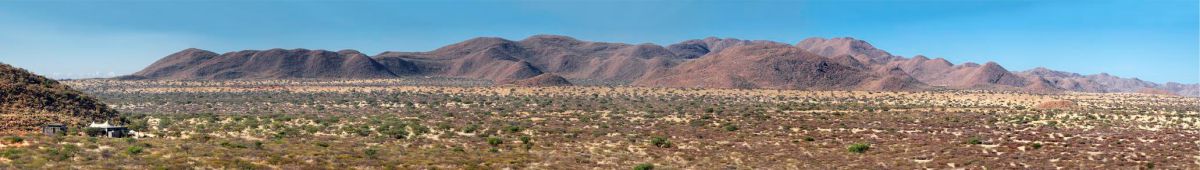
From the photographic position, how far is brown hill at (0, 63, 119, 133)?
35281 mm

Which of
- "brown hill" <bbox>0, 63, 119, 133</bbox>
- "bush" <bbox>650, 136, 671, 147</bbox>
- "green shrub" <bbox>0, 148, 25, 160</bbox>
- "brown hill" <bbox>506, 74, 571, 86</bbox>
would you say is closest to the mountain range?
"brown hill" <bbox>506, 74, 571, 86</bbox>

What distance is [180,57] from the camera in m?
177

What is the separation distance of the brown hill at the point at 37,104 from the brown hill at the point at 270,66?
349ft

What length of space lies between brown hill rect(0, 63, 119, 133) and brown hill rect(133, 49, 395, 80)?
10629cm

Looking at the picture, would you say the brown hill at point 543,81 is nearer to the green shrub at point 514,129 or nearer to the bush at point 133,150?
the green shrub at point 514,129

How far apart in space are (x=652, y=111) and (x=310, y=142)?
30.4 meters

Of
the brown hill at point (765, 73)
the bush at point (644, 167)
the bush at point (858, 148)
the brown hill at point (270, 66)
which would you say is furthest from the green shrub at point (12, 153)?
the brown hill at point (270, 66)

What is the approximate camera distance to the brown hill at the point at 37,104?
35.3m

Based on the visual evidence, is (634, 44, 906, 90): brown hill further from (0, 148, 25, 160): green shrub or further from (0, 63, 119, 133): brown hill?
(0, 148, 25, 160): green shrub

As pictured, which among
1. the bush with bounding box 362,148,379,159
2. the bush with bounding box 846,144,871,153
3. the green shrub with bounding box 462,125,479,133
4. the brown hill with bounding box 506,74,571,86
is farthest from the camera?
the brown hill with bounding box 506,74,571,86

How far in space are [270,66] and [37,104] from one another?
128 m

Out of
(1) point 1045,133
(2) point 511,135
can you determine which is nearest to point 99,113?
(2) point 511,135

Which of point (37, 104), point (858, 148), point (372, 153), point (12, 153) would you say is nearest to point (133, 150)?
point (12, 153)

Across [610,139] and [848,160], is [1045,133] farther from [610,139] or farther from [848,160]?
[610,139]
